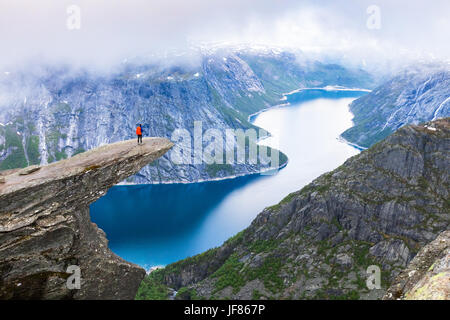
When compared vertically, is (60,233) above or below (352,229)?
above

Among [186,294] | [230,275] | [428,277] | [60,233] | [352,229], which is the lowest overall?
[186,294]

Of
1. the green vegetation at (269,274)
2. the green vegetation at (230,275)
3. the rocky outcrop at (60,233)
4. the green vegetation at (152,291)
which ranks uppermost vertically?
the rocky outcrop at (60,233)

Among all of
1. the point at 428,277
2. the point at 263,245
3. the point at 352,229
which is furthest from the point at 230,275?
the point at 428,277

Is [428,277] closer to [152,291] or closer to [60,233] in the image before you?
[60,233]

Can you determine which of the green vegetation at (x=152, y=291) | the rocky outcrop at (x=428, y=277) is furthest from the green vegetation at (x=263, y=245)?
the rocky outcrop at (x=428, y=277)

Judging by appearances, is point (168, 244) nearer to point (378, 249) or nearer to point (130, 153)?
point (378, 249)

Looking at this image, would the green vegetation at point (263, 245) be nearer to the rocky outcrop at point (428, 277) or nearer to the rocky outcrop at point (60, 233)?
the rocky outcrop at point (60, 233)
